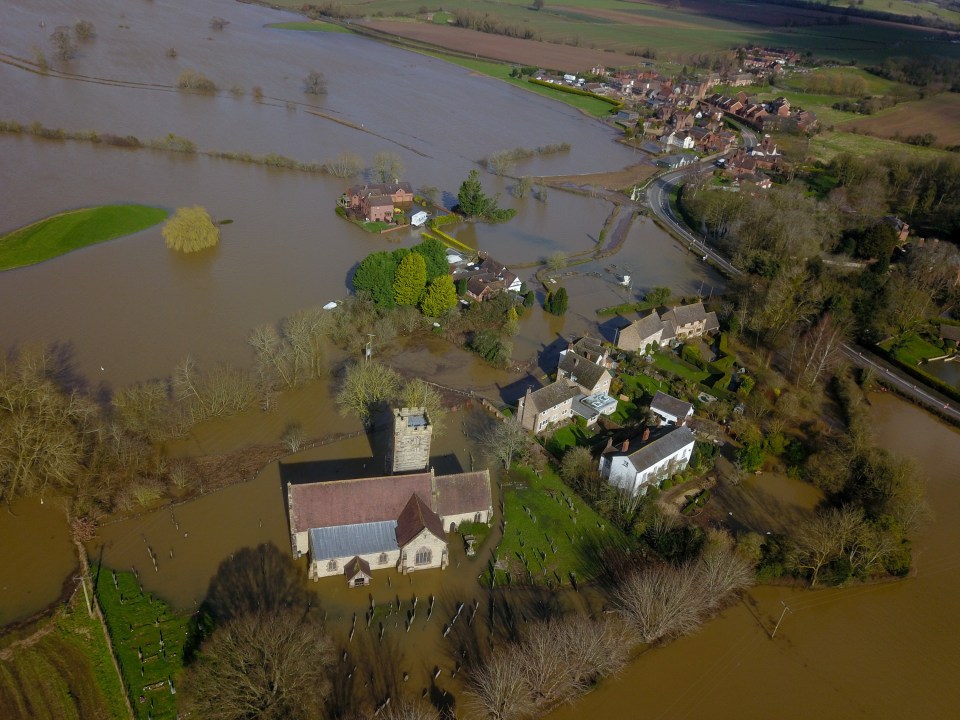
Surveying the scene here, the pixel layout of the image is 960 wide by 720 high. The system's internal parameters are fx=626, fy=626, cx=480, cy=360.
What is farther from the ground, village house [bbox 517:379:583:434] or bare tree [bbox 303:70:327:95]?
bare tree [bbox 303:70:327:95]

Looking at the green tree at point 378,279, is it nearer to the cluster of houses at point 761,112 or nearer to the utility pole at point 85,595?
the utility pole at point 85,595

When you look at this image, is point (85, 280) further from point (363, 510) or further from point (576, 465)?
point (576, 465)

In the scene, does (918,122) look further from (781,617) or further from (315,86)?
(781,617)

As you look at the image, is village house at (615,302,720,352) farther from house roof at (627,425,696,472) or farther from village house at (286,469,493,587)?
village house at (286,469,493,587)

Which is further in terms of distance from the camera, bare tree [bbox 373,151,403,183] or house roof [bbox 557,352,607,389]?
bare tree [bbox 373,151,403,183]

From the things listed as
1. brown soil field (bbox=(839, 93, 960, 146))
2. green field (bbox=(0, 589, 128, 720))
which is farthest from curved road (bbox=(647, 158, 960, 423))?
green field (bbox=(0, 589, 128, 720))

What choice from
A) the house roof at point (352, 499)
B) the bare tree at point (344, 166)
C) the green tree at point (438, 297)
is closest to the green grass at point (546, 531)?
the house roof at point (352, 499)

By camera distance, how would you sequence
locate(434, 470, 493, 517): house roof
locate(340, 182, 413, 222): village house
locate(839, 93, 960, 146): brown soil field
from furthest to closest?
locate(839, 93, 960, 146): brown soil field → locate(340, 182, 413, 222): village house → locate(434, 470, 493, 517): house roof
